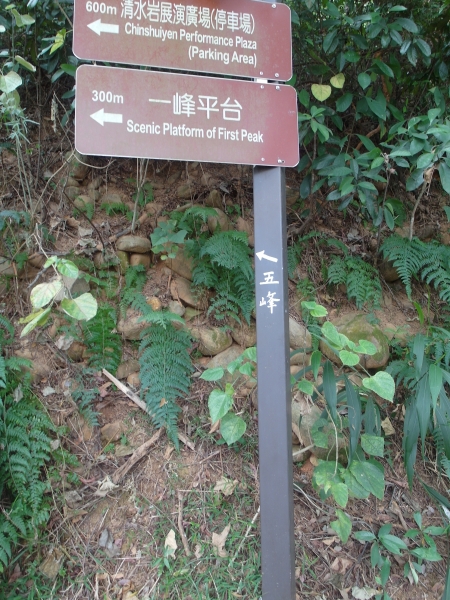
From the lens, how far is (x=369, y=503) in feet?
9.51

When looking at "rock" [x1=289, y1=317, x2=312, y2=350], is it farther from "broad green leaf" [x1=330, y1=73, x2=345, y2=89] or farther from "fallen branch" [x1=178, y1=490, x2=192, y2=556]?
"broad green leaf" [x1=330, y1=73, x2=345, y2=89]

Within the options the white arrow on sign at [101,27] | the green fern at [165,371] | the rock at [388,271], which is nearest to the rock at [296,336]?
the green fern at [165,371]

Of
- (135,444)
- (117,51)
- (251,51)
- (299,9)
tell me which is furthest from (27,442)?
(299,9)

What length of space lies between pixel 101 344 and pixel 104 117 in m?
1.69

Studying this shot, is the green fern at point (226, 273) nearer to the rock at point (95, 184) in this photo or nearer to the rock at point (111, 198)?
the rock at point (111, 198)

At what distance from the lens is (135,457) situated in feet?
9.34

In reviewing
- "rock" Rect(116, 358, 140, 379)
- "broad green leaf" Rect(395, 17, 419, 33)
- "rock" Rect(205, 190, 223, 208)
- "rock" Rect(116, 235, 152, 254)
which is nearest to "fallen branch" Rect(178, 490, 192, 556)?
"rock" Rect(116, 358, 140, 379)

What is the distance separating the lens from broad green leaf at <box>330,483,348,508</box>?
2.17m

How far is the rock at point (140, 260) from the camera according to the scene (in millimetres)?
3557

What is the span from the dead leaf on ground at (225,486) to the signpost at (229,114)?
96 cm

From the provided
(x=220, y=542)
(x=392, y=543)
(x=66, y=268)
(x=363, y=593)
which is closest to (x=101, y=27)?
(x=66, y=268)

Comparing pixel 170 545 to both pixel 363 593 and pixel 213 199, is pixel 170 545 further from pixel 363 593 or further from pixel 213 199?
pixel 213 199

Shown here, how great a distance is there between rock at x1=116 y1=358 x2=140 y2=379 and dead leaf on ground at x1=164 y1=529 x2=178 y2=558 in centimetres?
106

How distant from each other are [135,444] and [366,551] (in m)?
1.52
